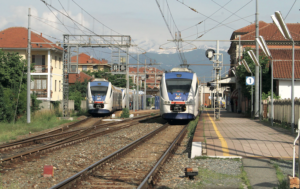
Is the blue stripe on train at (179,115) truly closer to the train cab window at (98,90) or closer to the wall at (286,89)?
the wall at (286,89)

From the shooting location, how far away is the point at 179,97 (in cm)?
2025

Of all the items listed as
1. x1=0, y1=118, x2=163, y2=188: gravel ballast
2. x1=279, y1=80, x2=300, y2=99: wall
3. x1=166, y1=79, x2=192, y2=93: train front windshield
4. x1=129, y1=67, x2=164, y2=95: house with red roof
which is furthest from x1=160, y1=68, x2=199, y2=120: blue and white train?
x1=129, y1=67, x2=164, y2=95: house with red roof

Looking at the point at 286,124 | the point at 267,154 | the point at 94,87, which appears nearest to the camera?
the point at 267,154

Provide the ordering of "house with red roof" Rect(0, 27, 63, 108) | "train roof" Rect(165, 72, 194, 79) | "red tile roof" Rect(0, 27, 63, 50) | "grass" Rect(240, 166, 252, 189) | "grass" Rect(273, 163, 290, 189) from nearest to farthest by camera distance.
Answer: "grass" Rect(273, 163, 290, 189) → "grass" Rect(240, 166, 252, 189) → "train roof" Rect(165, 72, 194, 79) → "house with red roof" Rect(0, 27, 63, 108) → "red tile roof" Rect(0, 27, 63, 50)

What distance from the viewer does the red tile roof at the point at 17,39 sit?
148 ft

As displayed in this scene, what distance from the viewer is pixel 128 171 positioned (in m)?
8.13

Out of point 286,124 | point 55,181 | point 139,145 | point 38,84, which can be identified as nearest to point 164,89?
point 286,124

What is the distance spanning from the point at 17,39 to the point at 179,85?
33.0 meters

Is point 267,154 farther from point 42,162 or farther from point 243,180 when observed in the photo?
point 42,162

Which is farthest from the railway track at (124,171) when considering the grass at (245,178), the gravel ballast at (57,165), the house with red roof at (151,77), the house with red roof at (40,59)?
the house with red roof at (151,77)

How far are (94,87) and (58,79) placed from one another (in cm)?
2033

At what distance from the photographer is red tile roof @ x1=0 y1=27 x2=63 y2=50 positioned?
45.0 metres

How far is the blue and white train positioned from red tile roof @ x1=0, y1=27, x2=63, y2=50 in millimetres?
27108

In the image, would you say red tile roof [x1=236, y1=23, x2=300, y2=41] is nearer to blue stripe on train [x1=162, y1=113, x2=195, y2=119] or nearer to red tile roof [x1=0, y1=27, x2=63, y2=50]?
red tile roof [x1=0, y1=27, x2=63, y2=50]
